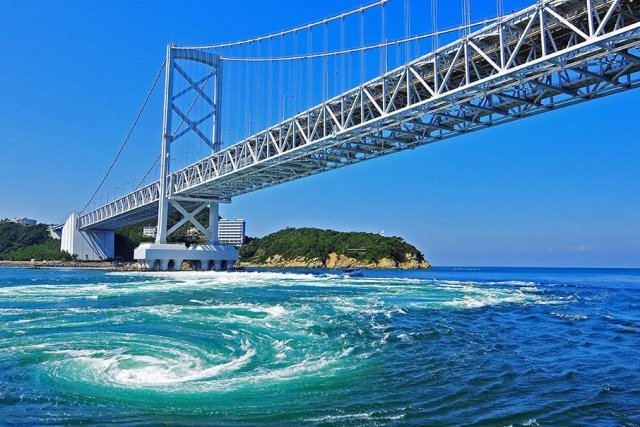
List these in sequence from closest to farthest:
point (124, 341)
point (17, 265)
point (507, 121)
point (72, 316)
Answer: point (124, 341) → point (72, 316) → point (507, 121) → point (17, 265)

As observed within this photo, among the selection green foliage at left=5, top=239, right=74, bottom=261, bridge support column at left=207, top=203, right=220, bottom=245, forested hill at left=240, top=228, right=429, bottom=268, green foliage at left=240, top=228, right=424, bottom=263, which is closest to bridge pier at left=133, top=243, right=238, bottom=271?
bridge support column at left=207, top=203, right=220, bottom=245

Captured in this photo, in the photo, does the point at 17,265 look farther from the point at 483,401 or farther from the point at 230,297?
the point at 483,401

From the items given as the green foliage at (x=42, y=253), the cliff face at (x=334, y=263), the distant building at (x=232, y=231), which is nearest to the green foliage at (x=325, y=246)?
the cliff face at (x=334, y=263)

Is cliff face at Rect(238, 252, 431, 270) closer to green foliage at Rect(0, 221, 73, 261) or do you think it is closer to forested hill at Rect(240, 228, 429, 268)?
forested hill at Rect(240, 228, 429, 268)

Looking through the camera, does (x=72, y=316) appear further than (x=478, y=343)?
Yes

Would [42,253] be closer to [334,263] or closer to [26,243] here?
[26,243]

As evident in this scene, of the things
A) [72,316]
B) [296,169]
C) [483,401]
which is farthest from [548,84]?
[296,169]

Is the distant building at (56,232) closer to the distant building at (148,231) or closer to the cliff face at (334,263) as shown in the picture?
the distant building at (148,231)
